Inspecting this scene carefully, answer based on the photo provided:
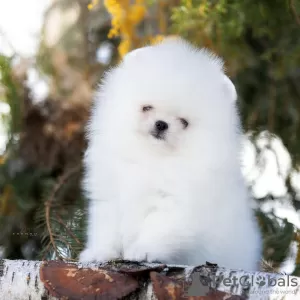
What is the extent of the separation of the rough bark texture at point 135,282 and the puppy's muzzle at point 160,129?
0.41 metres

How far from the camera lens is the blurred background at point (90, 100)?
2.14m

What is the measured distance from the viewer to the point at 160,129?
5.13 ft

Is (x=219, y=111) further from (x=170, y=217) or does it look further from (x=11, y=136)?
(x=11, y=136)

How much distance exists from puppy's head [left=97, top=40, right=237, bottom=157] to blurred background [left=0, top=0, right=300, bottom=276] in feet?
1.19

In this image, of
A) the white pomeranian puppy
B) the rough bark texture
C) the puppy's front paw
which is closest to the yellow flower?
the white pomeranian puppy

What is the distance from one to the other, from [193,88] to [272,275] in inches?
24.7

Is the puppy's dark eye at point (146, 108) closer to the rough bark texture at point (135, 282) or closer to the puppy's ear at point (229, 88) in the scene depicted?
the puppy's ear at point (229, 88)

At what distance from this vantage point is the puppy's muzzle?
1.55 metres

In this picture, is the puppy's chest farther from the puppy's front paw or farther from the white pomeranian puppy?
the puppy's front paw

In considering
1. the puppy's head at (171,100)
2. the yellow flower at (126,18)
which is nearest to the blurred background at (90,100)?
the yellow flower at (126,18)

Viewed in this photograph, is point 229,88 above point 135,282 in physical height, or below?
above

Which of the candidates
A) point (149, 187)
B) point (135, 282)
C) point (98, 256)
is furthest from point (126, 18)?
point (135, 282)

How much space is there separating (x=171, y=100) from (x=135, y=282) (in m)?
0.54

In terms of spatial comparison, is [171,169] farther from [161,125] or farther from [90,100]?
[90,100]
